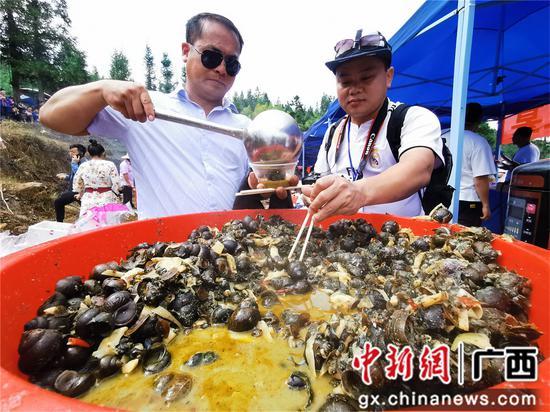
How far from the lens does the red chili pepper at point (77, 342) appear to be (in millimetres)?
839

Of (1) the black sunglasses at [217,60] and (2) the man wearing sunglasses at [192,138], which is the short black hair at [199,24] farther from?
(1) the black sunglasses at [217,60]

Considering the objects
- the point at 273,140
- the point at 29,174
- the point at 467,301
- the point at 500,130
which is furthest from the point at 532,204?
the point at 29,174

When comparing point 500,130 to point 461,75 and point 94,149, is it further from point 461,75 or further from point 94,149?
point 94,149

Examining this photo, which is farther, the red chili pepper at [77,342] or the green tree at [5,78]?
the green tree at [5,78]

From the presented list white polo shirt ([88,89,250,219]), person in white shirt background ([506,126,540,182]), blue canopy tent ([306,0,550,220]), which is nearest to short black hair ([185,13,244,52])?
white polo shirt ([88,89,250,219])

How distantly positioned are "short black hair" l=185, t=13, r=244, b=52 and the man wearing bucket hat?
2.52ft

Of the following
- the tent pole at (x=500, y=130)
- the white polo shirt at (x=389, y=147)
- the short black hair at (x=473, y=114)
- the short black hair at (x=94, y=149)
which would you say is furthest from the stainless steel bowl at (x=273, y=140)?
the tent pole at (x=500, y=130)

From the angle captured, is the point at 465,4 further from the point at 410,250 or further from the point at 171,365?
the point at 171,365

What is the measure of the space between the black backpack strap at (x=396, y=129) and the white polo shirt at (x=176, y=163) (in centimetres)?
120

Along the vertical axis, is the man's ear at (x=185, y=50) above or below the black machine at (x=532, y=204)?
above

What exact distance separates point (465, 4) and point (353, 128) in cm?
201

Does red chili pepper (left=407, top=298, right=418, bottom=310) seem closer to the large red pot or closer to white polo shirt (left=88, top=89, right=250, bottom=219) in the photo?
the large red pot

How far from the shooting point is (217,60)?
210 centimetres

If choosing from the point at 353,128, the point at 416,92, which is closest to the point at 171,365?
the point at 353,128
